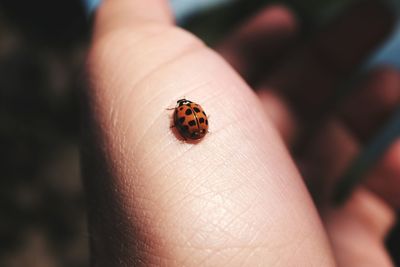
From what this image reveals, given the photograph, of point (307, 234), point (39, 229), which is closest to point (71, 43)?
point (39, 229)

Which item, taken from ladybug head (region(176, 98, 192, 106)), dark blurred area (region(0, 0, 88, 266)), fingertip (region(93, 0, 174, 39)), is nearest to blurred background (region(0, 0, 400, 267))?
dark blurred area (region(0, 0, 88, 266))

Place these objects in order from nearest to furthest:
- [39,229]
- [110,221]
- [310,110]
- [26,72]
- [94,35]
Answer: [110,221] → [94,35] → [310,110] → [39,229] → [26,72]

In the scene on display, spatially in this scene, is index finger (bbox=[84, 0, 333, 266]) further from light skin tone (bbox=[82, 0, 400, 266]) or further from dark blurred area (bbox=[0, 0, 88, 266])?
dark blurred area (bbox=[0, 0, 88, 266])

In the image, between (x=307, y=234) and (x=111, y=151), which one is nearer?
(x=307, y=234)

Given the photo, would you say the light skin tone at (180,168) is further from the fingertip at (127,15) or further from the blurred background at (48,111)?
the blurred background at (48,111)

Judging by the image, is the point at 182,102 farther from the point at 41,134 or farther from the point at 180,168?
the point at 41,134

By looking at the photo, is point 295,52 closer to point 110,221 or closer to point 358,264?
point 358,264
